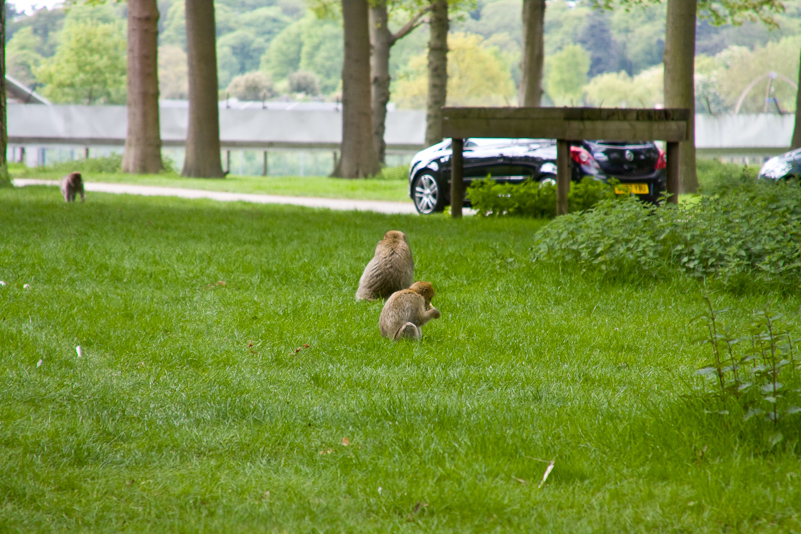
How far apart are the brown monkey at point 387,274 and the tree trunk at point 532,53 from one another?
1716cm

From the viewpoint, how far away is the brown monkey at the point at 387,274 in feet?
20.9

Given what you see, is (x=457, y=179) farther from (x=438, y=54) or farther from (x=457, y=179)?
(x=438, y=54)

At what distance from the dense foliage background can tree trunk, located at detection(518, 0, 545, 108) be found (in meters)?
68.4

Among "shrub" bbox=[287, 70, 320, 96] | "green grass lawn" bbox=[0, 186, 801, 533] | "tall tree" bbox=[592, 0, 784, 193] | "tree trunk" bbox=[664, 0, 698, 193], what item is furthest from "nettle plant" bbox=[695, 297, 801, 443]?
"shrub" bbox=[287, 70, 320, 96]

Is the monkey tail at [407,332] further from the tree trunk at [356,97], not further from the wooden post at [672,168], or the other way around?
the tree trunk at [356,97]

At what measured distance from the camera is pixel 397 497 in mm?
3111

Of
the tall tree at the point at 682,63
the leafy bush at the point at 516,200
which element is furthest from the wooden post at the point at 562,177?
the tall tree at the point at 682,63

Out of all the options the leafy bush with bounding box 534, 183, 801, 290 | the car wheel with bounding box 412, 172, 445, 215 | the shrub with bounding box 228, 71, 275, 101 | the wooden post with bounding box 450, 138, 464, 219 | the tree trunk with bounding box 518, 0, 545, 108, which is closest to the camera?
the leafy bush with bounding box 534, 183, 801, 290

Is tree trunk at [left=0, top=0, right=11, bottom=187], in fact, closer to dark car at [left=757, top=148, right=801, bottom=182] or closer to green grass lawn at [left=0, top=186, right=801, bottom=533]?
green grass lawn at [left=0, top=186, right=801, bottom=533]

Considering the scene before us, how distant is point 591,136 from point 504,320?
5.31m

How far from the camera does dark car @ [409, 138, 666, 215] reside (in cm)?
1303

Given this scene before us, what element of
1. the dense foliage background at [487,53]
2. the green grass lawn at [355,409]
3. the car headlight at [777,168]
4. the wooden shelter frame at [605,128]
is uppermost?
the dense foliage background at [487,53]

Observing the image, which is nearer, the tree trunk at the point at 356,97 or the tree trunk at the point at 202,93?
the tree trunk at the point at 202,93

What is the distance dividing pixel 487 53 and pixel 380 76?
266 feet
